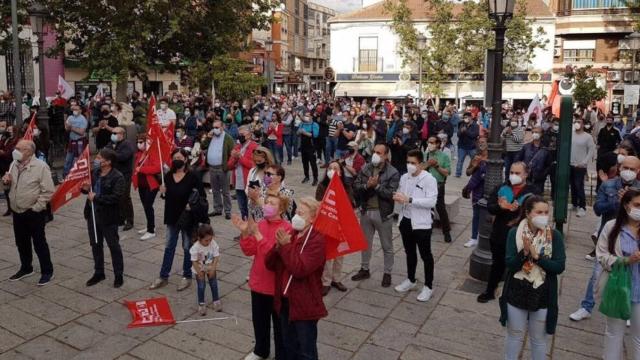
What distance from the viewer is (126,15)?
56.1 ft

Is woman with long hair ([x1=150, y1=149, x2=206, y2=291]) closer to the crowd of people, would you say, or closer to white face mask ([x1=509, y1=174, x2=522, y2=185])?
the crowd of people

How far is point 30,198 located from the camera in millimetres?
7223

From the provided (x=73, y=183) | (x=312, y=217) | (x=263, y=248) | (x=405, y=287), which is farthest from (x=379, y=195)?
(x=73, y=183)

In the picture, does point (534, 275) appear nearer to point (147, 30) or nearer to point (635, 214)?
point (635, 214)

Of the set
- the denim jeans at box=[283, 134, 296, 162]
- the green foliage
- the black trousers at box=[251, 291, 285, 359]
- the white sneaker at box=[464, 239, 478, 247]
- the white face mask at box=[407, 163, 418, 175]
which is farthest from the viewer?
the green foliage

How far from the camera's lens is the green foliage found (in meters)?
36.1

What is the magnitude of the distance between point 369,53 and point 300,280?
141 feet

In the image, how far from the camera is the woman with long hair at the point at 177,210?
7258 millimetres

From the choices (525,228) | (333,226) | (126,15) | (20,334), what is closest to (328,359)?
(333,226)

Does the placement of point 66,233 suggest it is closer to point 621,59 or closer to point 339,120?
point 339,120

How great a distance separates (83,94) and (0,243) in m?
20.4

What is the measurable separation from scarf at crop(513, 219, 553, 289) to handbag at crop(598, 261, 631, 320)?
724 millimetres

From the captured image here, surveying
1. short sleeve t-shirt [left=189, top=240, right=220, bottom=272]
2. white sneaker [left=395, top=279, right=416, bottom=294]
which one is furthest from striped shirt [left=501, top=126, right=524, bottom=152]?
short sleeve t-shirt [left=189, top=240, right=220, bottom=272]

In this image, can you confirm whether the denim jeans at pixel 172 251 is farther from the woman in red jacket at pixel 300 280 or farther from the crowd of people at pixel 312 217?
the woman in red jacket at pixel 300 280
